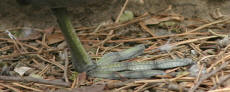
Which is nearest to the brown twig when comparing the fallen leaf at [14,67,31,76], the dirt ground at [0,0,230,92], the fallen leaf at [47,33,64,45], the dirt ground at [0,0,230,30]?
the dirt ground at [0,0,230,92]

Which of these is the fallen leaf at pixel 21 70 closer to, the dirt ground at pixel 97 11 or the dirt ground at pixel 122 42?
the dirt ground at pixel 122 42

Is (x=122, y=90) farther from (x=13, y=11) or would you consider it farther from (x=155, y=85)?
(x=13, y=11)

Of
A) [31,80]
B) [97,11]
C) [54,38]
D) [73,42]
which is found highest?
[97,11]

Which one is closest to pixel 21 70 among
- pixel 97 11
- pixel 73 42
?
pixel 73 42

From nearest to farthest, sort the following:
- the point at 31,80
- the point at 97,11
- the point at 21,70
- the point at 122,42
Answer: the point at 31,80, the point at 21,70, the point at 122,42, the point at 97,11

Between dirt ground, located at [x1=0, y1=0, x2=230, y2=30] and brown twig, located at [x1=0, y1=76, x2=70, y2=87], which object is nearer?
brown twig, located at [x1=0, y1=76, x2=70, y2=87]

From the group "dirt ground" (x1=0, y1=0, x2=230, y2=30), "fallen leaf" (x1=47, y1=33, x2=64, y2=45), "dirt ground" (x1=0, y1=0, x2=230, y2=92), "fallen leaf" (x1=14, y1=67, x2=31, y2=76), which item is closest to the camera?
"dirt ground" (x1=0, y1=0, x2=230, y2=92)

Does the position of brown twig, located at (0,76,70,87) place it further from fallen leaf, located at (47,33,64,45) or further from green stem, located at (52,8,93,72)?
fallen leaf, located at (47,33,64,45)

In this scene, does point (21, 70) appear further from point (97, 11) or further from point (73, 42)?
point (97, 11)

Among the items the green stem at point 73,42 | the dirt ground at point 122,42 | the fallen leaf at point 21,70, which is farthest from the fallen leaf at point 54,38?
the green stem at point 73,42

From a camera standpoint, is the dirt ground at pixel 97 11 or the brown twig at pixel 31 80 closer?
the brown twig at pixel 31 80

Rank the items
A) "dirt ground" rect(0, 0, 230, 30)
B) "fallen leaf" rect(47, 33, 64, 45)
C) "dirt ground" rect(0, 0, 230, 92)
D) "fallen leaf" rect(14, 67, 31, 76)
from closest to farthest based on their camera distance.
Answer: "dirt ground" rect(0, 0, 230, 92) < "fallen leaf" rect(14, 67, 31, 76) < "fallen leaf" rect(47, 33, 64, 45) < "dirt ground" rect(0, 0, 230, 30)
